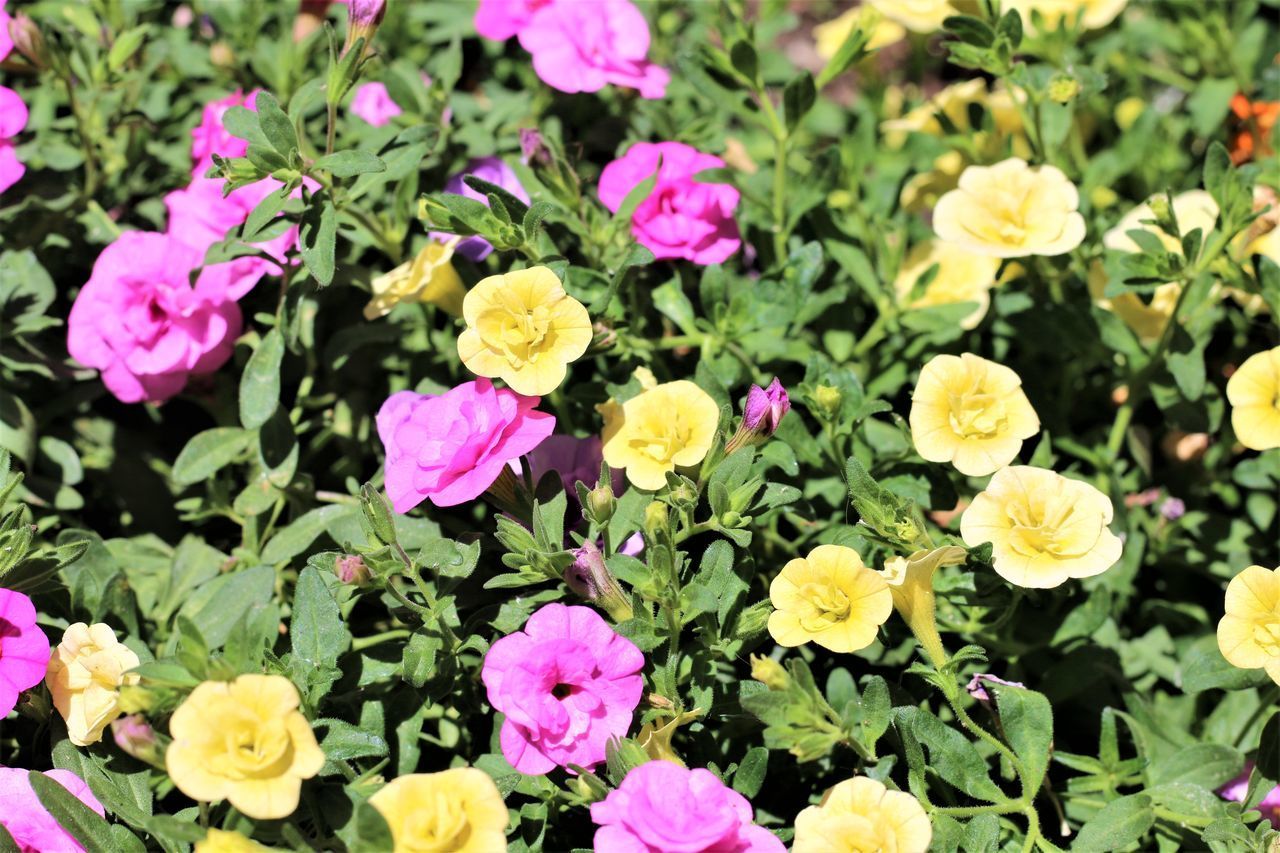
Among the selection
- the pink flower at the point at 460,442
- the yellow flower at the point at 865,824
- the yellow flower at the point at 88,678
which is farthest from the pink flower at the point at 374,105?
the yellow flower at the point at 865,824

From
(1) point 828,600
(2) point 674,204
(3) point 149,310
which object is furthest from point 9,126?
(1) point 828,600

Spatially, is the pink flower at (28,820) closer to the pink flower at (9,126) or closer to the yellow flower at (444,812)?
the yellow flower at (444,812)

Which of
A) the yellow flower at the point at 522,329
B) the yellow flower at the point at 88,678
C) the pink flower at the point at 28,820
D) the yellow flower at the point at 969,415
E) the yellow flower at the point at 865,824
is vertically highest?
the yellow flower at the point at 522,329

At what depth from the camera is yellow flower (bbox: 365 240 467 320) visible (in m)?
2.43

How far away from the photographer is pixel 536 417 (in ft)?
6.86

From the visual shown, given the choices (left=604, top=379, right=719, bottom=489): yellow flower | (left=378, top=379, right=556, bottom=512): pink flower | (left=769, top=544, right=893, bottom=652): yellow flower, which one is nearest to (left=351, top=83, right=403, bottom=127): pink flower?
(left=378, top=379, right=556, bottom=512): pink flower

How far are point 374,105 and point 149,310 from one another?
2.76 feet

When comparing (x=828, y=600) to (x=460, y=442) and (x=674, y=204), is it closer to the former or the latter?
(x=460, y=442)

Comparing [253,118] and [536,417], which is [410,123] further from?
[536,417]

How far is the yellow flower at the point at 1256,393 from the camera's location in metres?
2.26

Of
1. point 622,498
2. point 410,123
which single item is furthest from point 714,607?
point 410,123

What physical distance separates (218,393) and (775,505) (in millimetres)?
1433

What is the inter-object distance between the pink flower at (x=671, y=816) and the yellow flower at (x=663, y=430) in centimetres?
53

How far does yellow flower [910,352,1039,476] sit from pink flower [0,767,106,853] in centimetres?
158
